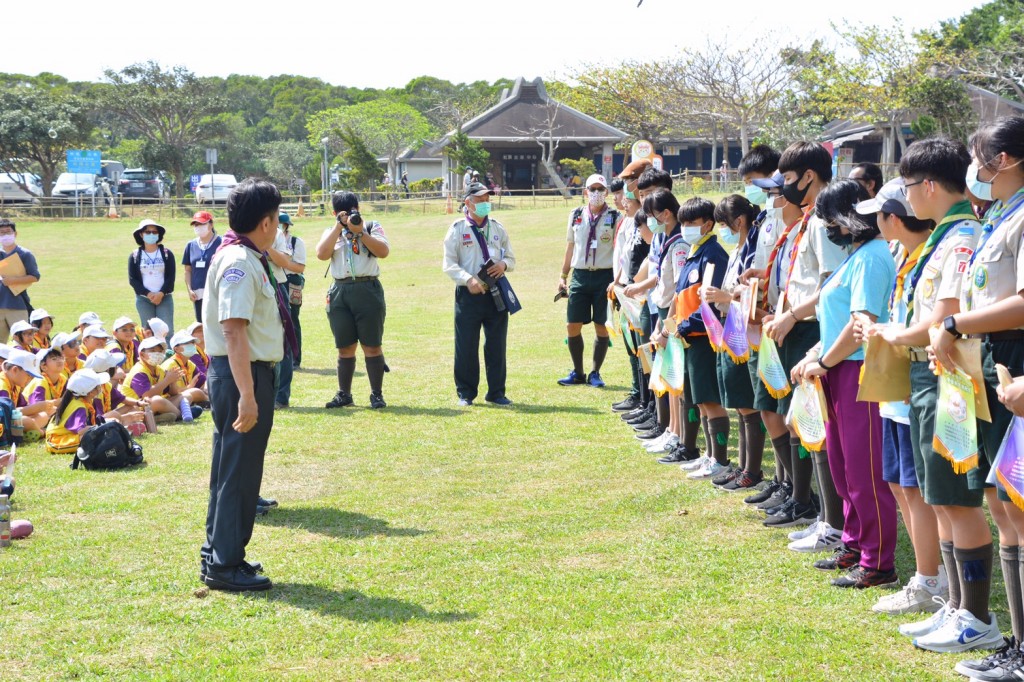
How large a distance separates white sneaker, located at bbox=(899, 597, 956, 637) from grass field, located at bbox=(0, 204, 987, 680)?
0.09 meters

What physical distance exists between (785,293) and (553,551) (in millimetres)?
1987

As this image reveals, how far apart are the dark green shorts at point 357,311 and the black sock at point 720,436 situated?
4.22 m

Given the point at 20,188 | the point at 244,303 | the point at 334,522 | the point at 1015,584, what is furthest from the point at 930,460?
the point at 20,188

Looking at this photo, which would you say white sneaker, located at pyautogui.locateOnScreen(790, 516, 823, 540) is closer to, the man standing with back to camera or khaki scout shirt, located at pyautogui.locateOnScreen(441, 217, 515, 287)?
the man standing with back to camera

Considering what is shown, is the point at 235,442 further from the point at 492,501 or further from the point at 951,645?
the point at 951,645

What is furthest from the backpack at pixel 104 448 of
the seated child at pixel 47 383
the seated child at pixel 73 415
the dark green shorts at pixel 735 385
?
the dark green shorts at pixel 735 385

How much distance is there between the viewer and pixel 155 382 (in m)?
10.6

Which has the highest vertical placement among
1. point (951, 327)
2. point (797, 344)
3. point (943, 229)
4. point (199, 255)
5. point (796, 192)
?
point (796, 192)

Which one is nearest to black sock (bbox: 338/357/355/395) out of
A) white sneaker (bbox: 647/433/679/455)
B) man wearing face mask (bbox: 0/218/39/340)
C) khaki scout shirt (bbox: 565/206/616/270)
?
khaki scout shirt (bbox: 565/206/616/270)

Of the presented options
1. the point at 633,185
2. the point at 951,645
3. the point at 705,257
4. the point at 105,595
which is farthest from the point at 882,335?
the point at 633,185

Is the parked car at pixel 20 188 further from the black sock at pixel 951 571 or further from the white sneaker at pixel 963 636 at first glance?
the white sneaker at pixel 963 636

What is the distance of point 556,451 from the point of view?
8.80 metres

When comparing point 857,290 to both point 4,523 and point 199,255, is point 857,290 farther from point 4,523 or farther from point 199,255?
point 199,255

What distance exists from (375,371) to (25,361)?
338 centimetres
